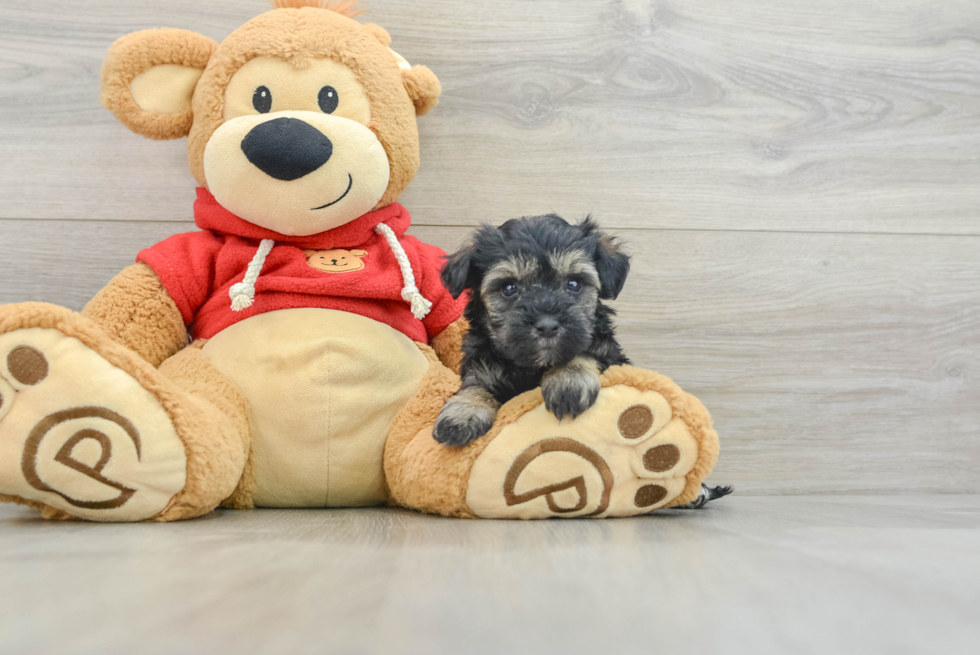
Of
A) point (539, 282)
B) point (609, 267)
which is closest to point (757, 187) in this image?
point (609, 267)

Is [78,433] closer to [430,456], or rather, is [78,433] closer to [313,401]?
[313,401]

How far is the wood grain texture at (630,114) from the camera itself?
1.68 metres

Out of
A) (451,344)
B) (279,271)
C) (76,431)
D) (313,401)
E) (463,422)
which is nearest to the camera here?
(76,431)

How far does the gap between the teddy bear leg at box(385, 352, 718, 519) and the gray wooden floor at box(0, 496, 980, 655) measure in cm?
5

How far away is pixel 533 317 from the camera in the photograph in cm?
110

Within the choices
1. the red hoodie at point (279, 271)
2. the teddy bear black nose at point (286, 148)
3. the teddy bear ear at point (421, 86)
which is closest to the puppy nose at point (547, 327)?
the red hoodie at point (279, 271)

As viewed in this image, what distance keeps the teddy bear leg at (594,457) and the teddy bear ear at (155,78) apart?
889 millimetres

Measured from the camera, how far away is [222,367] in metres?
1.31

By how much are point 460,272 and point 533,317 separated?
0.18m

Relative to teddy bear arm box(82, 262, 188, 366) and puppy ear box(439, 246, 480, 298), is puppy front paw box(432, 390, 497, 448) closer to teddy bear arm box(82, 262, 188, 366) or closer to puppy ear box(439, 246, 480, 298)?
puppy ear box(439, 246, 480, 298)

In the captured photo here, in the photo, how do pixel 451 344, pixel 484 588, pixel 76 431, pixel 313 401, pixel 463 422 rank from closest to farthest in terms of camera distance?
pixel 484 588, pixel 76 431, pixel 463 422, pixel 313 401, pixel 451 344

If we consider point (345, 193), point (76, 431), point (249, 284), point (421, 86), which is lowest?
point (76, 431)

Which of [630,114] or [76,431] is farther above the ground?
[630,114]

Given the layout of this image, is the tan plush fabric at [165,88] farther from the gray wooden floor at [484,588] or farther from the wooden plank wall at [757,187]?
the gray wooden floor at [484,588]
